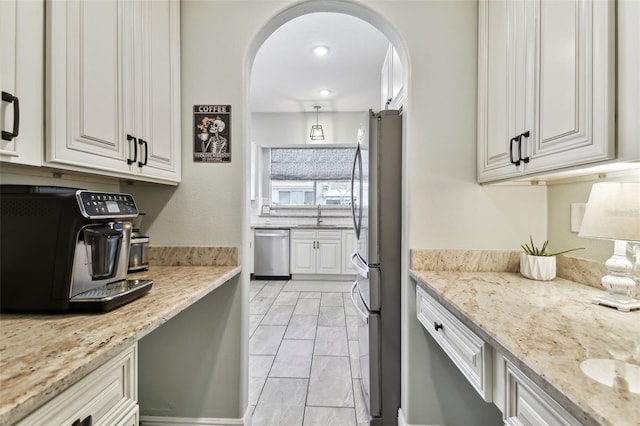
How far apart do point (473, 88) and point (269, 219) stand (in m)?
4.35

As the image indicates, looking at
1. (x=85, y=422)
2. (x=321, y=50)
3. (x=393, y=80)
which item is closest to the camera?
(x=85, y=422)

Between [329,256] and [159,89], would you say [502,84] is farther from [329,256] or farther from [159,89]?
[329,256]

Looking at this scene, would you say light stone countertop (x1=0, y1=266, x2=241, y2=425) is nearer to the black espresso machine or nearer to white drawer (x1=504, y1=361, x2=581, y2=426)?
the black espresso machine

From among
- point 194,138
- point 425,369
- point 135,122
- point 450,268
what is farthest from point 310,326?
point 135,122

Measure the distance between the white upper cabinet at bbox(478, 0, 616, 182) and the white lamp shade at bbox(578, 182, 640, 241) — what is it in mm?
186

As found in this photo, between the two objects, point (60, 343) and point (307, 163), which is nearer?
point (60, 343)

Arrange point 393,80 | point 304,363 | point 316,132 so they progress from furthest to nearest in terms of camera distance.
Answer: point 316,132
point 304,363
point 393,80

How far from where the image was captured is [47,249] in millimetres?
878

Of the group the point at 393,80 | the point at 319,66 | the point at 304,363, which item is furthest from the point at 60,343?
the point at 319,66

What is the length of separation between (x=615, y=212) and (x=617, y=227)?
5cm

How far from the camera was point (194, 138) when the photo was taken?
164cm

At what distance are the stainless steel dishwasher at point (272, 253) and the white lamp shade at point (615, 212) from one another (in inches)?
167

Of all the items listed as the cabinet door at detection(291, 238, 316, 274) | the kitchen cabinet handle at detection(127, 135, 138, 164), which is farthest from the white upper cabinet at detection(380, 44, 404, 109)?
the cabinet door at detection(291, 238, 316, 274)

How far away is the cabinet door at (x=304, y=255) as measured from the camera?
499 centimetres
